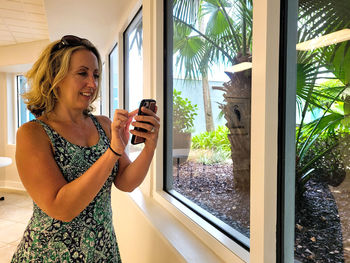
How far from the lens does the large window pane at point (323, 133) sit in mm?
652

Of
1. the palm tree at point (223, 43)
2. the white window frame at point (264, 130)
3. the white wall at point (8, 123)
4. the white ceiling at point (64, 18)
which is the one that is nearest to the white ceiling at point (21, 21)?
the white ceiling at point (64, 18)

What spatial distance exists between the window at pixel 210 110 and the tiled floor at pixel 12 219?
2.28 m

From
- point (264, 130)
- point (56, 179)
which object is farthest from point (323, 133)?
point (56, 179)

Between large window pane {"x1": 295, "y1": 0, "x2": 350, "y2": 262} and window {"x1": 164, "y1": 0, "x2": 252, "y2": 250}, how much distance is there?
0.25 meters

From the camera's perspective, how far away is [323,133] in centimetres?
71

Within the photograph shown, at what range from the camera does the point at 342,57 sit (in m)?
0.65

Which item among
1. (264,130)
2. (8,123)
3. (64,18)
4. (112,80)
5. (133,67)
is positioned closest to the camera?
(264,130)

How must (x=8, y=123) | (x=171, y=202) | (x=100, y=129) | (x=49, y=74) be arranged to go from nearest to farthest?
(x=49, y=74) → (x=100, y=129) → (x=171, y=202) → (x=8, y=123)

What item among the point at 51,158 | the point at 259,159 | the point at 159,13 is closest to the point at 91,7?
the point at 159,13

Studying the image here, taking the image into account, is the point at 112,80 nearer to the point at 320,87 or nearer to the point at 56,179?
the point at 56,179

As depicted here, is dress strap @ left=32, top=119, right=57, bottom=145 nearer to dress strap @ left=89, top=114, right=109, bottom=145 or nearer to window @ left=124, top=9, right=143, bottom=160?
dress strap @ left=89, top=114, right=109, bottom=145

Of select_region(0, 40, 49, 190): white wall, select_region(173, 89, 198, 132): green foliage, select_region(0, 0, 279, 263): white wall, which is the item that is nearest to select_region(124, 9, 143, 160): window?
select_region(0, 0, 279, 263): white wall

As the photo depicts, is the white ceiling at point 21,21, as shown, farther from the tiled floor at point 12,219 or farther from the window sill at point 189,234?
the window sill at point 189,234

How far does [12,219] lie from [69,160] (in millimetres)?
3632
